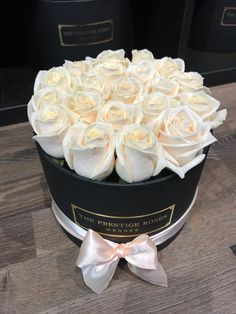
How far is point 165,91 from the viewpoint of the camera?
49 cm

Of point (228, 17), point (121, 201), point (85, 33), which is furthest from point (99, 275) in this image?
point (228, 17)

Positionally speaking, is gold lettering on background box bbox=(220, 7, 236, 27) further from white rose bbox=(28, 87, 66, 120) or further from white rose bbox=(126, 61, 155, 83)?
white rose bbox=(28, 87, 66, 120)

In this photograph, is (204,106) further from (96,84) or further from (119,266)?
(119,266)

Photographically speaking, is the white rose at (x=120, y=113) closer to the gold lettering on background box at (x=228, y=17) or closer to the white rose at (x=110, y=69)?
the white rose at (x=110, y=69)

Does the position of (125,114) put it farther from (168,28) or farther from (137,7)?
(137,7)

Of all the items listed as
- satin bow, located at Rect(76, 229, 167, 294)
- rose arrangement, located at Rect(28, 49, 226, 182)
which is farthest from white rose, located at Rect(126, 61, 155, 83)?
satin bow, located at Rect(76, 229, 167, 294)

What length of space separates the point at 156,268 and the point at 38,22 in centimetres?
62

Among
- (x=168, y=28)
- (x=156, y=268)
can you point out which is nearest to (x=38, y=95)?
(x=156, y=268)

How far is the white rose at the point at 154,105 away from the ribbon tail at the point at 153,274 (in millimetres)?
245

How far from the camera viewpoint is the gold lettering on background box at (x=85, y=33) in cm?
79

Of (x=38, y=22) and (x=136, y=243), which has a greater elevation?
(x=38, y=22)

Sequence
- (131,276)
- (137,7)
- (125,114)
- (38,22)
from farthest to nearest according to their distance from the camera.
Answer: (137,7) → (38,22) → (131,276) → (125,114)

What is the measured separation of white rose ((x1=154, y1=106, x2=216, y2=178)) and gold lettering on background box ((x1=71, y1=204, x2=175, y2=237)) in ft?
0.29

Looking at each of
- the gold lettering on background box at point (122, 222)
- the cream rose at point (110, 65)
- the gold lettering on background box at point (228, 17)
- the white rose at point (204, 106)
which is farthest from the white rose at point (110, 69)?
the gold lettering on background box at point (228, 17)
